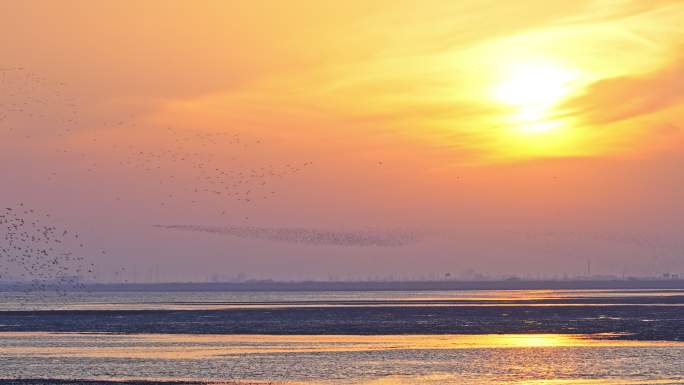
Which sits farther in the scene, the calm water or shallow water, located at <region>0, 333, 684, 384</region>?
shallow water, located at <region>0, 333, 684, 384</region>

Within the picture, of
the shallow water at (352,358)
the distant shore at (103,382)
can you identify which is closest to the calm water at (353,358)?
the shallow water at (352,358)

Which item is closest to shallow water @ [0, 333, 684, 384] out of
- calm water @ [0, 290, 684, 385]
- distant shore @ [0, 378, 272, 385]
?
calm water @ [0, 290, 684, 385]

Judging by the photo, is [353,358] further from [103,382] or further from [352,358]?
[103,382]

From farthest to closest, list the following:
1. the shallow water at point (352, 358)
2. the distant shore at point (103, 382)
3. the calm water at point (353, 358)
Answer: the shallow water at point (352, 358) < the calm water at point (353, 358) < the distant shore at point (103, 382)

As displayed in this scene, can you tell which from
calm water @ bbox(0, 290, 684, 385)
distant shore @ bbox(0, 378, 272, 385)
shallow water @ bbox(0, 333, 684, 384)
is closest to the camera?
distant shore @ bbox(0, 378, 272, 385)

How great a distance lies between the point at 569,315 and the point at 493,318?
12.5 meters

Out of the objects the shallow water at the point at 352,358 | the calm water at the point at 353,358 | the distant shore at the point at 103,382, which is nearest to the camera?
the distant shore at the point at 103,382

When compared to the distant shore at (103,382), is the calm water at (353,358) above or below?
above

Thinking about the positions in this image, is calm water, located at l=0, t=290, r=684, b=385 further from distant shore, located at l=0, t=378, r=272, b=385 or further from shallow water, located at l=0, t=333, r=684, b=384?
distant shore, located at l=0, t=378, r=272, b=385

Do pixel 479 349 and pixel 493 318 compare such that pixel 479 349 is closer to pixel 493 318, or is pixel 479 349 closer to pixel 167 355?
pixel 167 355

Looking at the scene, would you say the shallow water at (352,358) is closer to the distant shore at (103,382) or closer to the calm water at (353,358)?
the calm water at (353,358)

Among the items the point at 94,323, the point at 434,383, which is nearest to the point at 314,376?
the point at 434,383

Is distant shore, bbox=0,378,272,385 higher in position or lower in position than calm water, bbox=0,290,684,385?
lower

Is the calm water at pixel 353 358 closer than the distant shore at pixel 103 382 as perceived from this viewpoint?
No
